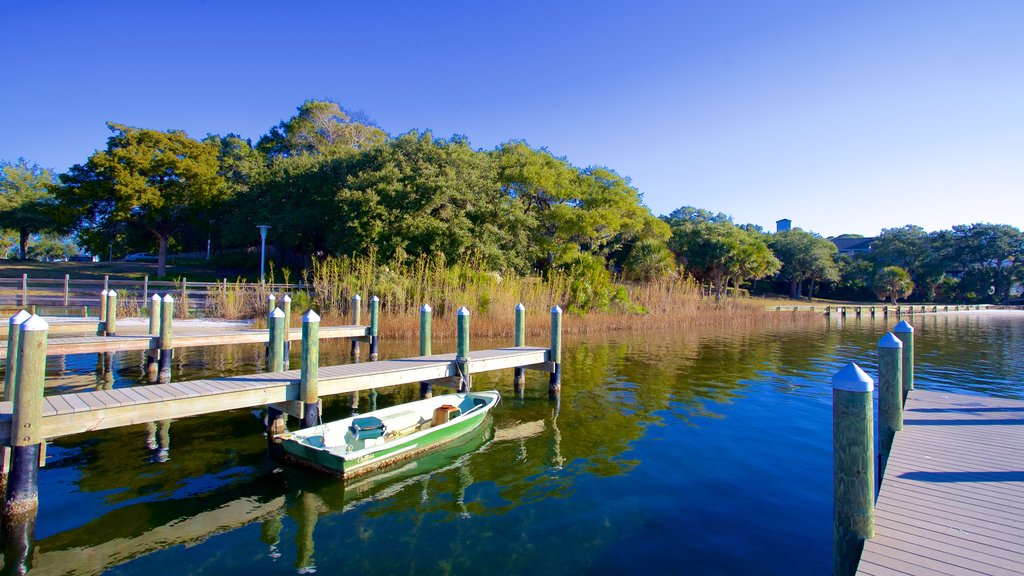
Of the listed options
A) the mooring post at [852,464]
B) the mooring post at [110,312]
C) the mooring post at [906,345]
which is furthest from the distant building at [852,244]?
the mooring post at [852,464]

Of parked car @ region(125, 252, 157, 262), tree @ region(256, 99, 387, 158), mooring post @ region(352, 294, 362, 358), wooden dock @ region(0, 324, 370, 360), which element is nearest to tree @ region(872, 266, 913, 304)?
tree @ region(256, 99, 387, 158)

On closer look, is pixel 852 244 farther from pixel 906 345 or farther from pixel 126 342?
pixel 126 342

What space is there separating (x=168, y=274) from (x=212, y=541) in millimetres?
35085

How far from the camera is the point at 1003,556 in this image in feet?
11.7

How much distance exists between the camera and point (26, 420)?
4.87 metres

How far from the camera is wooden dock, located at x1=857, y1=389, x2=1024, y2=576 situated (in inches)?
139

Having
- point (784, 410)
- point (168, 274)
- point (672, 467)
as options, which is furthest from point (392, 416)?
point (168, 274)

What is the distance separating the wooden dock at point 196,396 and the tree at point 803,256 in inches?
1936

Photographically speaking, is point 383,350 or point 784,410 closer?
point 784,410

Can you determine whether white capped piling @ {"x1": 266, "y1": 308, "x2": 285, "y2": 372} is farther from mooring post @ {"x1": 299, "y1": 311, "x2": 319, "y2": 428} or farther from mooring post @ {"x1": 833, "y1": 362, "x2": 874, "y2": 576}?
mooring post @ {"x1": 833, "y1": 362, "x2": 874, "y2": 576}

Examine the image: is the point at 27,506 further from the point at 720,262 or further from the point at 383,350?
the point at 720,262

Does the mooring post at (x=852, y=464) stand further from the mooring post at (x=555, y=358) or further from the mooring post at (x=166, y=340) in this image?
the mooring post at (x=166, y=340)

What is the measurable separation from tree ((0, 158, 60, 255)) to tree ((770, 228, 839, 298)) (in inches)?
2117

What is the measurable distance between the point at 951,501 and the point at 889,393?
1958mm
